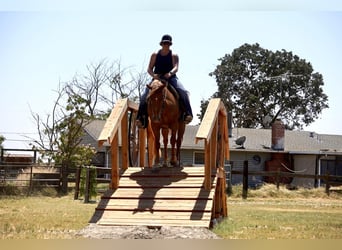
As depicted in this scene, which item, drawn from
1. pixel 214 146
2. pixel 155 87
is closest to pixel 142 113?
pixel 155 87

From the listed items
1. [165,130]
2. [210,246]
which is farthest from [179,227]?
[165,130]

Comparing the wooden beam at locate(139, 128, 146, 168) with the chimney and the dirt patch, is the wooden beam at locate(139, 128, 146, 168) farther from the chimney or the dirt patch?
the chimney

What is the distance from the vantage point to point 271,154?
27031 millimetres

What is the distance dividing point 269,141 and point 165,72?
19.9m

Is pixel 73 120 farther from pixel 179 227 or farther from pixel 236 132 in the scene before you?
pixel 179 227

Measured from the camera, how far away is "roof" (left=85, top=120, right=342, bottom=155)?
26.2 meters

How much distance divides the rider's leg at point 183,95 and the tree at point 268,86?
2894 centimetres

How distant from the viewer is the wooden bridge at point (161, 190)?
23.6ft

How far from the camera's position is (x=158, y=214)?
7.27 m

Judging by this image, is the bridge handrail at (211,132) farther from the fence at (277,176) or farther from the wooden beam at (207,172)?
the fence at (277,176)

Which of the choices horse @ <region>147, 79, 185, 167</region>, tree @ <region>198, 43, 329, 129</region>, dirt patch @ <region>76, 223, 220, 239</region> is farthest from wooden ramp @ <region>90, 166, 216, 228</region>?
tree @ <region>198, 43, 329, 129</region>

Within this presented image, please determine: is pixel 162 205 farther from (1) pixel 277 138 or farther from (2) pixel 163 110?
(1) pixel 277 138

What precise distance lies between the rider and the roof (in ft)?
52.8

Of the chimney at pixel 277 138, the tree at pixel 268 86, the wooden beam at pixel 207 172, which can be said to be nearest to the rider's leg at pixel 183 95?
the wooden beam at pixel 207 172
